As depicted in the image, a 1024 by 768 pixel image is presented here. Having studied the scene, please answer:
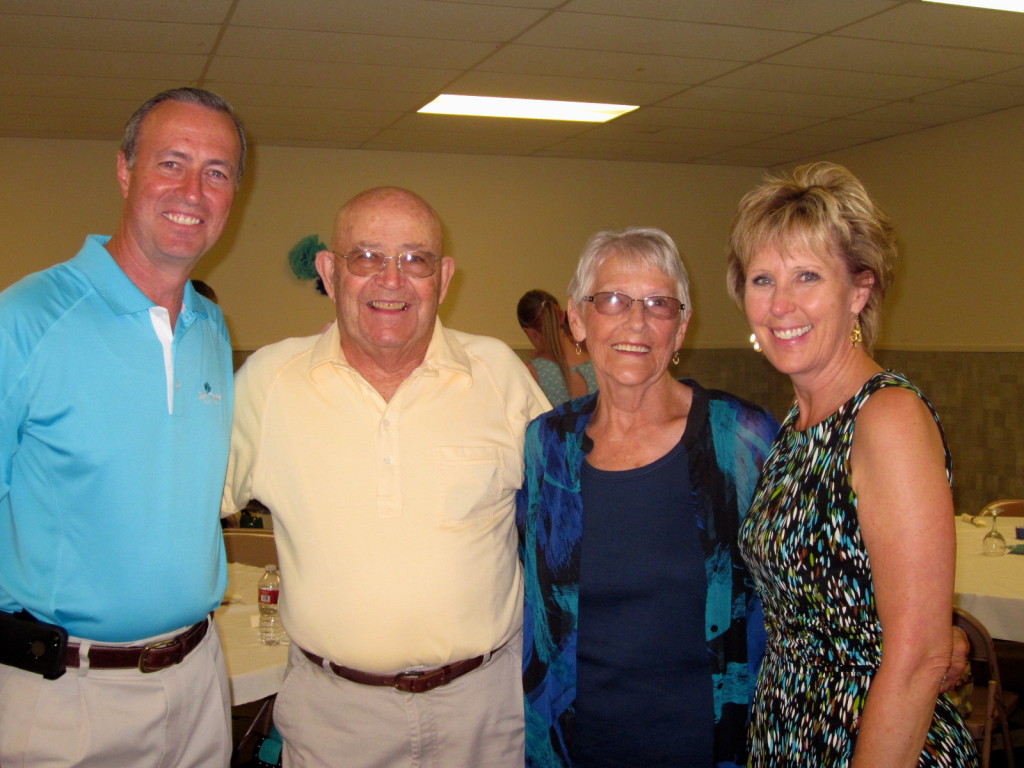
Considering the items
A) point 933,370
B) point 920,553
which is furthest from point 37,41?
point 933,370

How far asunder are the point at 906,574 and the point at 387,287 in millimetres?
1302

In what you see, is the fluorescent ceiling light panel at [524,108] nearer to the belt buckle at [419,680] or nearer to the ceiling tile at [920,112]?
the ceiling tile at [920,112]

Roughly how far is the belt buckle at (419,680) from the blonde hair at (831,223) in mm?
1163

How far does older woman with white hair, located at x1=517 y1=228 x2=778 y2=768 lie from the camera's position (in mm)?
1983

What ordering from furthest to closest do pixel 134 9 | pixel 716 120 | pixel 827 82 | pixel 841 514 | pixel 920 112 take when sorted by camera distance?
pixel 716 120
pixel 920 112
pixel 827 82
pixel 134 9
pixel 841 514

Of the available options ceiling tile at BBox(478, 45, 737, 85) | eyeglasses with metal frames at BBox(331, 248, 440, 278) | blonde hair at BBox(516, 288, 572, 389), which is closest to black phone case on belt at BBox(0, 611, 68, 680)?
eyeglasses with metal frames at BBox(331, 248, 440, 278)

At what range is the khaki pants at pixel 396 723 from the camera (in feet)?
7.06

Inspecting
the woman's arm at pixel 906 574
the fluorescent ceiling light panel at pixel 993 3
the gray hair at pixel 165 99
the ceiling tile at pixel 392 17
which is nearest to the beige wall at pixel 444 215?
the ceiling tile at pixel 392 17

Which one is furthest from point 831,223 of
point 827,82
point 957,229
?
point 957,229

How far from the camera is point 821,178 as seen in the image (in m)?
1.82

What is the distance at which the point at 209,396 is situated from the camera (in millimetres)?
2121

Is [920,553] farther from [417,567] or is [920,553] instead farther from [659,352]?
[417,567]

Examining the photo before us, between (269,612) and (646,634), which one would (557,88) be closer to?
(269,612)

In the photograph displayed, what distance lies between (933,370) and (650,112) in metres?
3.41
